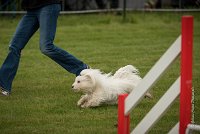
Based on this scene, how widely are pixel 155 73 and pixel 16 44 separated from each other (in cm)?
387

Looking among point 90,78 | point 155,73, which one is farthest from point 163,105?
point 90,78

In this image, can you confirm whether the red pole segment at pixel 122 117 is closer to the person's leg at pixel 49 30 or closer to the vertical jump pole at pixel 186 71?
the vertical jump pole at pixel 186 71

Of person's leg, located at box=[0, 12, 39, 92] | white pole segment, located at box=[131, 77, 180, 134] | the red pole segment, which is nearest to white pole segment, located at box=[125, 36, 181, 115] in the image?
the red pole segment

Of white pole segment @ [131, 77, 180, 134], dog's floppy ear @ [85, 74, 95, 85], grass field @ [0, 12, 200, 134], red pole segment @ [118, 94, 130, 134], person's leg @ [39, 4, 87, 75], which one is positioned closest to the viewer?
white pole segment @ [131, 77, 180, 134]

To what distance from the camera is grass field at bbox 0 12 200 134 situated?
7.32 m

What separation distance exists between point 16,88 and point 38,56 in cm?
374

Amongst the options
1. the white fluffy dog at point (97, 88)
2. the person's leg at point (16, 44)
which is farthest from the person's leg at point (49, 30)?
the white fluffy dog at point (97, 88)

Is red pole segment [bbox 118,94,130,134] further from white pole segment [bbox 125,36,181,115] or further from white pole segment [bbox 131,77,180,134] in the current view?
white pole segment [bbox 131,77,180,134]

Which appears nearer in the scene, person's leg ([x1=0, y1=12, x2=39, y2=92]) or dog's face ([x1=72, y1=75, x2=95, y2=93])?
dog's face ([x1=72, y1=75, x2=95, y2=93])

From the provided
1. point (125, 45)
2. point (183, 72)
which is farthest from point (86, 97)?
point (125, 45)

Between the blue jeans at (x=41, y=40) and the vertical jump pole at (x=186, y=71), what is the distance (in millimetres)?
3526

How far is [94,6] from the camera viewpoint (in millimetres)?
22266

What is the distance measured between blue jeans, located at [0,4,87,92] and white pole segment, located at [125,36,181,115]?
3144mm

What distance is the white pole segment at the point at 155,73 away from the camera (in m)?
5.48
